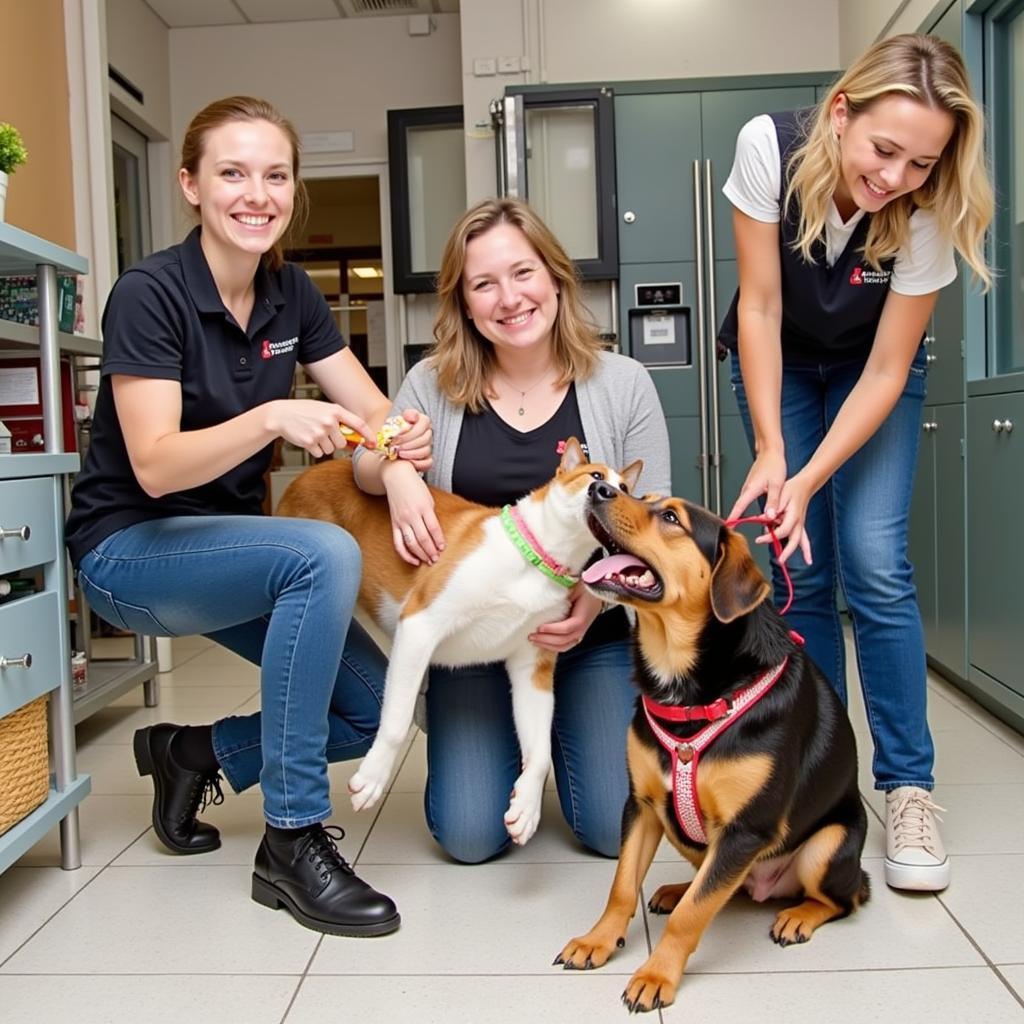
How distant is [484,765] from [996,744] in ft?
4.80

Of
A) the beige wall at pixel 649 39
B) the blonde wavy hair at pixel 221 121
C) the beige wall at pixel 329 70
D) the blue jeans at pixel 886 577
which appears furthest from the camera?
the beige wall at pixel 329 70

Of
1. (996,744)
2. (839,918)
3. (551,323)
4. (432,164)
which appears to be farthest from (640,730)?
(432,164)

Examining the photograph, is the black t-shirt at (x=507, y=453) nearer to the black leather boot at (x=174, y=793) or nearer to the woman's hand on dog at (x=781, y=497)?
the woman's hand on dog at (x=781, y=497)

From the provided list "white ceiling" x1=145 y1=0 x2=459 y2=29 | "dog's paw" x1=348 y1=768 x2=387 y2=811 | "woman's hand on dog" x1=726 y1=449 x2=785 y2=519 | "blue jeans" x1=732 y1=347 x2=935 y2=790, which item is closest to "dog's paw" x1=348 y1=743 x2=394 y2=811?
"dog's paw" x1=348 y1=768 x2=387 y2=811

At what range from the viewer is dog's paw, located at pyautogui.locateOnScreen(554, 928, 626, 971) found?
1605mm

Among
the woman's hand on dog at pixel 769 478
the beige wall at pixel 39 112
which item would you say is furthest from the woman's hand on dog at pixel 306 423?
the beige wall at pixel 39 112

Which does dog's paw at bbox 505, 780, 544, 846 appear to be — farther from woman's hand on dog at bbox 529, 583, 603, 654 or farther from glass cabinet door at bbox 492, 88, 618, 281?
glass cabinet door at bbox 492, 88, 618, 281

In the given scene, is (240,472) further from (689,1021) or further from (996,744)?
(996,744)

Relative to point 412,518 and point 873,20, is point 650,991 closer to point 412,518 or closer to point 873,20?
point 412,518

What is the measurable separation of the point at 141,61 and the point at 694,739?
17.8 ft

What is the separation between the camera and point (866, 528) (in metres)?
2.01

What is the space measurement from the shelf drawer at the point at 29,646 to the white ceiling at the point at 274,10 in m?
4.85

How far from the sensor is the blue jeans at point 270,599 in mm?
1765

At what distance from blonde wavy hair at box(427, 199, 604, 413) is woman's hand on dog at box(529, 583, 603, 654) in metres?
0.45
